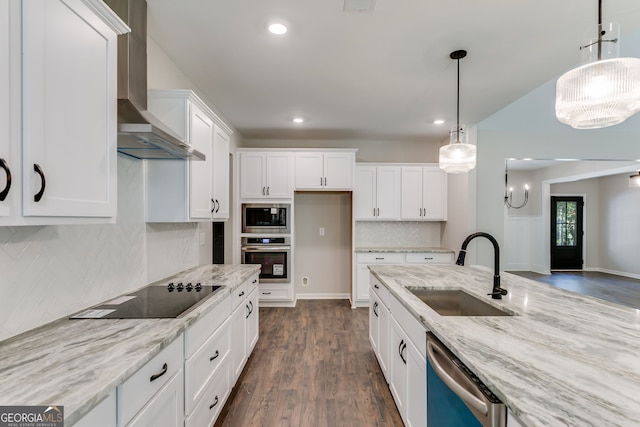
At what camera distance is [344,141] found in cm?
499

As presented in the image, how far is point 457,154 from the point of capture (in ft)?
8.16

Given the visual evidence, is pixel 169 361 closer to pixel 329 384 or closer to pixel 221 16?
pixel 329 384

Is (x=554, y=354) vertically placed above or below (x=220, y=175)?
below

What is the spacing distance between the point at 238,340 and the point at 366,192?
3.05 m

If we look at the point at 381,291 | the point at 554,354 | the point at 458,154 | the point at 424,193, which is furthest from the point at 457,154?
the point at 424,193

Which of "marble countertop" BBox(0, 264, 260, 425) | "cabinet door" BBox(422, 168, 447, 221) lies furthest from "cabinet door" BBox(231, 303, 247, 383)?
"cabinet door" BBox(422, 168, 447, 221)

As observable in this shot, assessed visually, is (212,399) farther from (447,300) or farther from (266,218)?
(266,218)

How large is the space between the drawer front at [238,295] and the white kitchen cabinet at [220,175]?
683 mm

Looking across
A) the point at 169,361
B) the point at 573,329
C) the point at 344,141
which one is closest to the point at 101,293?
the point at 169,361

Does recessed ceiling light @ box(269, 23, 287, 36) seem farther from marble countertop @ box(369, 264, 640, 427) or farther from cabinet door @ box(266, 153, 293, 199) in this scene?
cabinet door @ box(266, 153, 293, 199)

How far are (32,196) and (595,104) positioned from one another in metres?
2.42

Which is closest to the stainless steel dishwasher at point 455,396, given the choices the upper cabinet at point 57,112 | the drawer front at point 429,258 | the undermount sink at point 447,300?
the undermount sink at point 447,300

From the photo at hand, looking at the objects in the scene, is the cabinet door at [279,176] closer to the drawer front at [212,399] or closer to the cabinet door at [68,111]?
the drawer front at [212,399]

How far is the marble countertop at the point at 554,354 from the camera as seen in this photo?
0.73 metres
